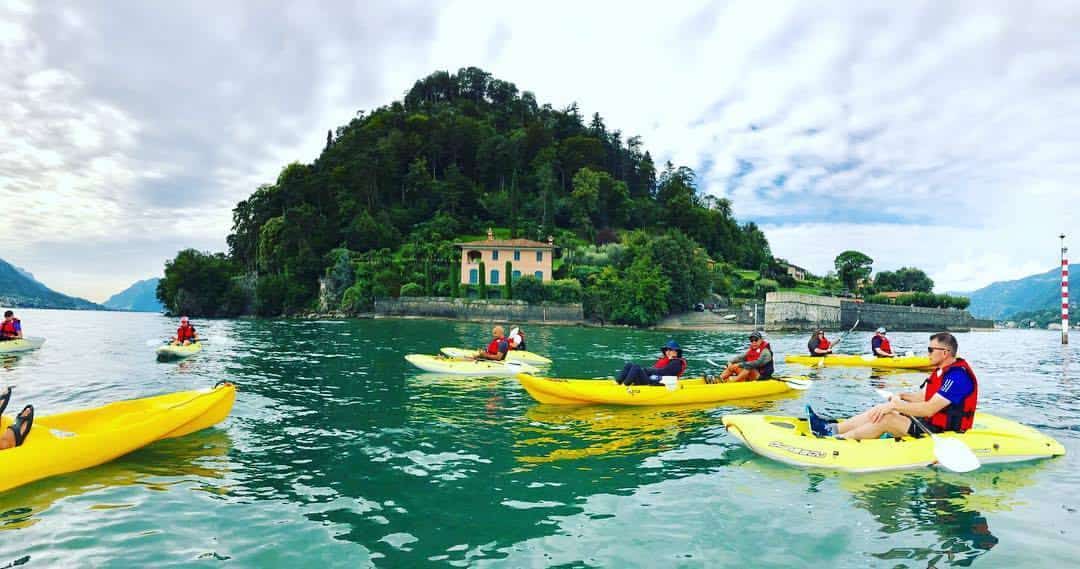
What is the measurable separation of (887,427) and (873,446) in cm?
56

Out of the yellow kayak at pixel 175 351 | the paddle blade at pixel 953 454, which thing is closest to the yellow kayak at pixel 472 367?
the yellow kayak at pixel 175 351

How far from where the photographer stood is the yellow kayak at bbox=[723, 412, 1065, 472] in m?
8.74

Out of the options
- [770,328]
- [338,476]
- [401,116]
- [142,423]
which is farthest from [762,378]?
[401,116]

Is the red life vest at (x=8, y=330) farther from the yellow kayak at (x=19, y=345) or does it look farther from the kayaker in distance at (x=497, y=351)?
the kayaker in distance at (x=497, y=351)

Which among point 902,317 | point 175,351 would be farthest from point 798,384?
point 902,317

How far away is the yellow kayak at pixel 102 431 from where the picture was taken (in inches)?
307

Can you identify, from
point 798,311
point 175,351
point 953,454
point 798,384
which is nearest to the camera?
point 953,454

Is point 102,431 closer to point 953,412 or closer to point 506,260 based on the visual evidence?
point 953,412

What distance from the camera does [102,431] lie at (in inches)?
341

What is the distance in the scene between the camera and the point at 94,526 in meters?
6.63

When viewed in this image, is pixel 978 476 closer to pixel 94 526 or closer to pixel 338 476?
pixel 338 476

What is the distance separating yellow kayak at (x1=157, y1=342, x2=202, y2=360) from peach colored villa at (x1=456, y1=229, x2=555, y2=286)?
164 ft

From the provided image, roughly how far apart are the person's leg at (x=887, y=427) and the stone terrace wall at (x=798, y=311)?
59639mm

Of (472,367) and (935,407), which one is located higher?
(935,407)
